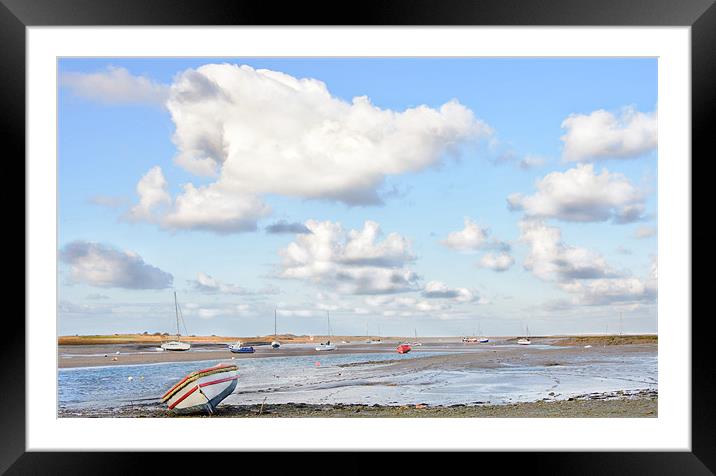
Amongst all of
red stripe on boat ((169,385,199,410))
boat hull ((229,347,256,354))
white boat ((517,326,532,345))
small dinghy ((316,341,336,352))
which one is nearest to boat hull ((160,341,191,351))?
boat hull ((229,347,256,354))

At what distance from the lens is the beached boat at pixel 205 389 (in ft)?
24.7

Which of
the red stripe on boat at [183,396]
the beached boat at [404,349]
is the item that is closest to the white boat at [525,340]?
the beached boat at [404,349]

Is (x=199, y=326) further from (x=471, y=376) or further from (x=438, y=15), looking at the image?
(x=438, y=15)

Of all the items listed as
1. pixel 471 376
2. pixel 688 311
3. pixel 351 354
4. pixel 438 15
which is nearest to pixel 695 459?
pixel 688 311

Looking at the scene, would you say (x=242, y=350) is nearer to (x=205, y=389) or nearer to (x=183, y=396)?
(x=183, y=396)

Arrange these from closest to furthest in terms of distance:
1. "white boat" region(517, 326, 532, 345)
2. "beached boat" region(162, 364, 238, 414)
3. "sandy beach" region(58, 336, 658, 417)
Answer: "beached boat" region(162, 364, 238, 414) → "sandy beach" region(58, 336, 658, 417) → "white boat" region(517, 326, 532, 345)

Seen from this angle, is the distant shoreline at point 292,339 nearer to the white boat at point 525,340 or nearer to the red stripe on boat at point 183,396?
the white boat at point 525,340

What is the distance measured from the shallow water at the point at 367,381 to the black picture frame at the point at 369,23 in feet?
25.3

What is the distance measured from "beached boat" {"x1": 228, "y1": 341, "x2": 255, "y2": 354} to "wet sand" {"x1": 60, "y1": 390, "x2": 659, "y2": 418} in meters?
1.83

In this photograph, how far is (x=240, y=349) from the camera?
1240cm

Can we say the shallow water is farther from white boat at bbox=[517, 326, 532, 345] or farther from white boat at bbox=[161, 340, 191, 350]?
white boat at bbox=[517, 326, 532, 345]

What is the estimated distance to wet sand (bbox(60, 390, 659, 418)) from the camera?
7.71 m

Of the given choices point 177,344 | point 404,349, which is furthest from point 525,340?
point 177,344

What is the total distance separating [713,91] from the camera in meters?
2.66
